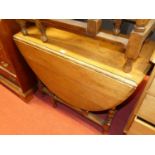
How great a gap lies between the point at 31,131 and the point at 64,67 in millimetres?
653

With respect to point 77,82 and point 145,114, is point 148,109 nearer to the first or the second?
point 145,114

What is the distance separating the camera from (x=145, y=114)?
0.95 m

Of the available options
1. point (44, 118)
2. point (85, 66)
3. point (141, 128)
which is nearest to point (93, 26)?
point (85, 66)

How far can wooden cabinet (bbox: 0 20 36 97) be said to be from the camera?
42.2 inches

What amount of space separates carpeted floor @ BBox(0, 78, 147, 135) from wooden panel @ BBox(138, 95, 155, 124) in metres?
0.33

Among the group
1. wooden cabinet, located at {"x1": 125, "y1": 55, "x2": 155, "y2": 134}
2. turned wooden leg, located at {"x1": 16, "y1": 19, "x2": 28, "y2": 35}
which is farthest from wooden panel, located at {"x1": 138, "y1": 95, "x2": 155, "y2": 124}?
turned wooden leg, located at {"x1": 16, "y1": 19, "x2": 28, "y2": 35}

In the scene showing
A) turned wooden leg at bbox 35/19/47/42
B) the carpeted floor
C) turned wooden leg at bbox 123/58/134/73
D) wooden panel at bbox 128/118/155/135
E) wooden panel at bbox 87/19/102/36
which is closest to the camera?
wooden panel at bbox 87/19/102/36

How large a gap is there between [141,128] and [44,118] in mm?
742

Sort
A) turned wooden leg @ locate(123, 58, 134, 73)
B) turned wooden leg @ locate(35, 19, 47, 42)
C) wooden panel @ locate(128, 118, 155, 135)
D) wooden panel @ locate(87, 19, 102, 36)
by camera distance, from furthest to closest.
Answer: wooden panel @ locate(128, 118, 155, 135) → turned wooden leg @ locate(35, 19, 47, 42) → turned wooden leg @ locate(123, 58, 134, 73) → wooden panel @ locate(87, 19, 102, 36)

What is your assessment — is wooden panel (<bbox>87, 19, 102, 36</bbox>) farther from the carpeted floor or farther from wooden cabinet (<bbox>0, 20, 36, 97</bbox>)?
the carpeted floor

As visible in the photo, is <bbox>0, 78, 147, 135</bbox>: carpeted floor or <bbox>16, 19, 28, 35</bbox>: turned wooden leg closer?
<bbox>16, 19, 28, 35</bbox>: turned wooden leg

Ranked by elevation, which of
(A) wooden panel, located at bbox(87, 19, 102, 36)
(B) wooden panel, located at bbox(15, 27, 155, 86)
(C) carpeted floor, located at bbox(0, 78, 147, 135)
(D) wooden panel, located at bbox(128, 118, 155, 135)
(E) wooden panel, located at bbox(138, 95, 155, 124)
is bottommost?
(C) carpeted floor, located at bbox(0, 78, 147, 135)

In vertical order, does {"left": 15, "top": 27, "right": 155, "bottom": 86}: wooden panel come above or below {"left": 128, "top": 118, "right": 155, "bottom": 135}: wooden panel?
above
